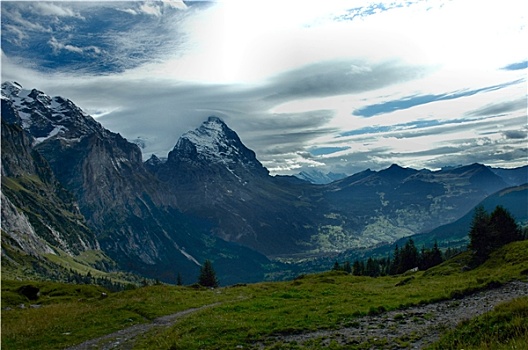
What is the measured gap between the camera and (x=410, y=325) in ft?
81.2

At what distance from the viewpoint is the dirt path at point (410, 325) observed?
71.2 feet

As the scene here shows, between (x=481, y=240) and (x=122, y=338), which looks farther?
(x=481, y=240)

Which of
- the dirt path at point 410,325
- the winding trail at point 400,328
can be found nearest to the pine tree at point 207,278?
the winding trail at point 400,328

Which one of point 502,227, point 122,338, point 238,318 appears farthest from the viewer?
point 502,227

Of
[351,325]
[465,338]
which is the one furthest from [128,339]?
[465,338]

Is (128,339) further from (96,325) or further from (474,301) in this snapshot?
(474,301)

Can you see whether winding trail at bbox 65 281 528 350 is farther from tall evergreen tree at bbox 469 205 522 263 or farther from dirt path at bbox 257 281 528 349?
tall evergreen tree at bbox 469 205 522 263

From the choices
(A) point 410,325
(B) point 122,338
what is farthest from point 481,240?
(B) point 122,338

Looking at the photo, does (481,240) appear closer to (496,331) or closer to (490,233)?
(490,233)

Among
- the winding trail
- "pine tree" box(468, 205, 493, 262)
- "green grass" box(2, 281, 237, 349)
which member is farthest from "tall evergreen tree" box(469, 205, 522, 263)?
"green grass" box(2, 281, 237, 349)

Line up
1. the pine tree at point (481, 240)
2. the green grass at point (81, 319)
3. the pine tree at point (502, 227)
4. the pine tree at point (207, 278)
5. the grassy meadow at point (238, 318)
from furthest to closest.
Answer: the pine tree at point (207, 278), the pine tree at point (502, 227), the pine tree at point (481, 240), the green grass at point (81, 319), the grassy meadow at point (238, 318)

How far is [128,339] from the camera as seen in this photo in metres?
30.6

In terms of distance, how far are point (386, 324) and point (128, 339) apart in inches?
779

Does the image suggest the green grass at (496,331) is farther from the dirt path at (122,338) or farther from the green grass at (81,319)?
the green grass at (81,319)
